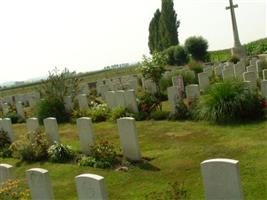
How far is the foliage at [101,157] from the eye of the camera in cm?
1000

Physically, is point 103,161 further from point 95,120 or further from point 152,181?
point 95,120

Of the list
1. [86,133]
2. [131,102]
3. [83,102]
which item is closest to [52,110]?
[83,102]

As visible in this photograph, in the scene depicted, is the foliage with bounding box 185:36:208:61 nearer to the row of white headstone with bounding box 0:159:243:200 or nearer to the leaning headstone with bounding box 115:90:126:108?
the leaning headstone with bounding box 115:90:126:108

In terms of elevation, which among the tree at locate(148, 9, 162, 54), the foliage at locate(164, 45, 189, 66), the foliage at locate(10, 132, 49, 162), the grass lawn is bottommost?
the grass lawn

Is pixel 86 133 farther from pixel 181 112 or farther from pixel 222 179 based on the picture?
pixel 222 179

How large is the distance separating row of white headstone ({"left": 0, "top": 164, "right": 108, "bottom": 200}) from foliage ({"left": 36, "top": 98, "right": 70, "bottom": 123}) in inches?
387

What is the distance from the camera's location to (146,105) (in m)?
16.3

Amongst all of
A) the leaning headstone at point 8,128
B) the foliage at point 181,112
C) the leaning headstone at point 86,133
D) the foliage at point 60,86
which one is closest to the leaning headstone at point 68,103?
the foliage at point 60,86

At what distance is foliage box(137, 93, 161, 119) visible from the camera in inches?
616

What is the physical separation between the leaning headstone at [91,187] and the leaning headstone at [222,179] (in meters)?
1.39

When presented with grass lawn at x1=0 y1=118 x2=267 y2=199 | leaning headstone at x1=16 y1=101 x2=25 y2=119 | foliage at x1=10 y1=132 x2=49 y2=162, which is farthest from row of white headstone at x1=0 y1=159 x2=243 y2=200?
leaning headstone at x1=16 y1=101 x2=25 y2=119

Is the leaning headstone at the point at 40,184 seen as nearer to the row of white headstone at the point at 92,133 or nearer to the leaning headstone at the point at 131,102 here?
the row of white headstone at the point at 92,133

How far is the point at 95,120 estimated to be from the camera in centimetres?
1681

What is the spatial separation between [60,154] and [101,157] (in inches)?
60.3
